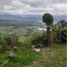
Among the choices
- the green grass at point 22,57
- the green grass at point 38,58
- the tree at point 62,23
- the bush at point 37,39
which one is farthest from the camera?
the tree at point 62,23

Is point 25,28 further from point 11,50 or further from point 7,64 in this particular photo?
point 7,64

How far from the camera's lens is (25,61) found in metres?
11.2

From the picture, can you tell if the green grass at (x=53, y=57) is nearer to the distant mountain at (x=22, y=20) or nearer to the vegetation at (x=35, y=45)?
the vegetation at (x=35, y=45)

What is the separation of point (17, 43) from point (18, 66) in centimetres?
368

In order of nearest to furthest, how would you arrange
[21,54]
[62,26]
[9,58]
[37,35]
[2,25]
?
[9,58] < [21,54] < [37,35] < [62,26] < [2,25]

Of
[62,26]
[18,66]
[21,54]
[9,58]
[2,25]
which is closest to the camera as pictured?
[18,66]

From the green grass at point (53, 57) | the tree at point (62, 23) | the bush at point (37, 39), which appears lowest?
the green grass at point (53, 57)

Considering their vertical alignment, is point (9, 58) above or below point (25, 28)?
below

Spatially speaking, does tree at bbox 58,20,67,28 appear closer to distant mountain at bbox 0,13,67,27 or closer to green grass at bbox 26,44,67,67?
distant mountain at bbox 0,13,67,27

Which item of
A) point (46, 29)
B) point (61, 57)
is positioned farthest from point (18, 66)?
point (46, 29)

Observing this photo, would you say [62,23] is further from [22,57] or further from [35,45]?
[22,57]

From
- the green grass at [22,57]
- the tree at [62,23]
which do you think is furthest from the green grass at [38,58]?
the tree at [62,23]

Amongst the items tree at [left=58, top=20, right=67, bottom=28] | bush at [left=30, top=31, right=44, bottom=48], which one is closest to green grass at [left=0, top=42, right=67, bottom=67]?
bush at [left=30, top=31, right=44, bottom=48]

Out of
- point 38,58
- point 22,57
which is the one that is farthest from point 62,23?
point 22,57
